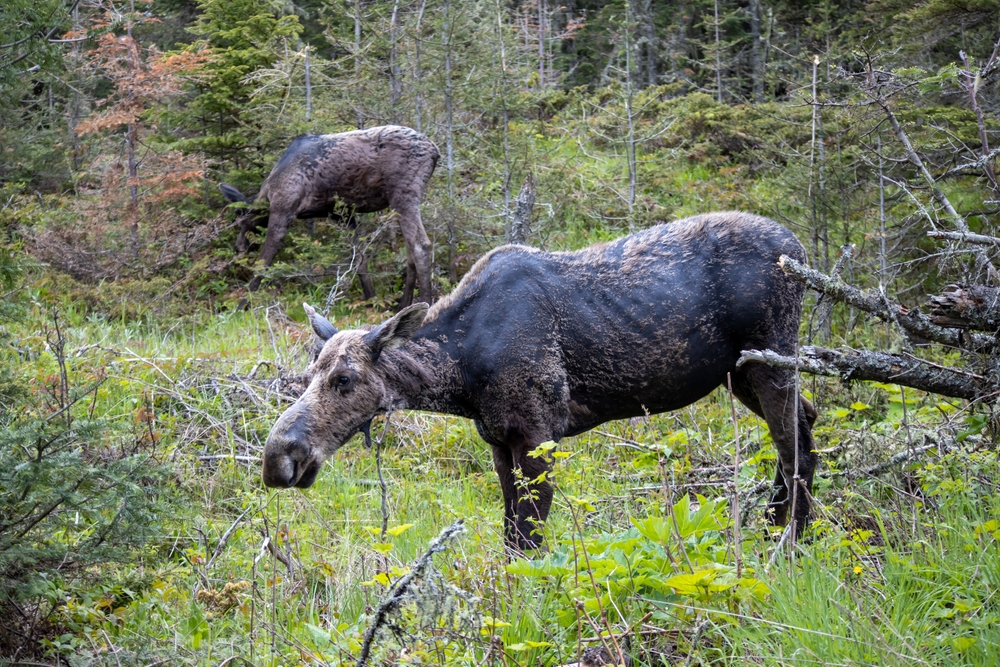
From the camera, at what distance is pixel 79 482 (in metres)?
4.72

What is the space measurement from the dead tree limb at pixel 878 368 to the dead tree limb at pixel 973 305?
0.28 meters

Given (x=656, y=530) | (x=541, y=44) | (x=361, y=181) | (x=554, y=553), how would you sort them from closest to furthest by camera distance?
(x=656, y=530) < (x=554, y=553) < (x=361, y=181) < (x=541, y=44)

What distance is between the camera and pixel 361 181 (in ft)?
41.6

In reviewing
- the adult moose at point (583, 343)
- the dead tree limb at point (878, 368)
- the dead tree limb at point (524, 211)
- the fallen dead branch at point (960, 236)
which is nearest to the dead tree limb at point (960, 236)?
the fallen dead branch at point (960, 236)

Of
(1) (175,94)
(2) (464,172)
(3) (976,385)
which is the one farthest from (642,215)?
(3) (976,385)

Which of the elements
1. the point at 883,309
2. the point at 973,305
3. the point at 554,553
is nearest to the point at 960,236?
the point at 973,305

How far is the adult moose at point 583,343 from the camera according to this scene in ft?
19.8

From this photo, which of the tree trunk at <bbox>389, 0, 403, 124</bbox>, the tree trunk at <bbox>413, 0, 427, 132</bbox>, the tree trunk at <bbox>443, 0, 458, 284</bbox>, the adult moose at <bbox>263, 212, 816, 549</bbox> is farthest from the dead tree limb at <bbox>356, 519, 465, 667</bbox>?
the tree trunk at <bbox>389, 0, 403, 124</bbox>

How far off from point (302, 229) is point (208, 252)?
5.05 ft

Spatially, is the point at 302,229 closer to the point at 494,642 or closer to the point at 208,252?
the point at 208,252

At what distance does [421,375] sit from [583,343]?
1.15m

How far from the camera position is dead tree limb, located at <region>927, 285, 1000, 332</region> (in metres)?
4.43

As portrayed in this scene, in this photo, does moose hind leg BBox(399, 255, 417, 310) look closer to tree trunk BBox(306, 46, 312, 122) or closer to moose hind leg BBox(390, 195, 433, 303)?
moose hind leg BBox(390, 195, 433, 303)

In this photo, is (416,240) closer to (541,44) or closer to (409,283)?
(409,283)
